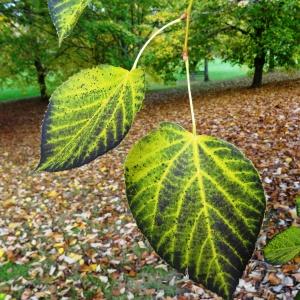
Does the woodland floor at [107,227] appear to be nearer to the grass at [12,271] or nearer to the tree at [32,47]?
the grass at [12,271]

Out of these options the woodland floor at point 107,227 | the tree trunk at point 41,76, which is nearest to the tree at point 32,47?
the tree trunk at point 41,76

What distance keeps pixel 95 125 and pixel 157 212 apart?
61mm

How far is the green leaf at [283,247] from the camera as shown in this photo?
55 centimetres

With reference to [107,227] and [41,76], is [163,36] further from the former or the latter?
[107,227]

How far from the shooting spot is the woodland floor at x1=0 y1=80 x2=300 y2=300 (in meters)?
3.46

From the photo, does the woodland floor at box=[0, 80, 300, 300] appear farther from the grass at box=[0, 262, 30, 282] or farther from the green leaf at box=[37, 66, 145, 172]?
the green leaf at box=[37, 66, 145, 172]

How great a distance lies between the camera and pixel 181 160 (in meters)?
0.23

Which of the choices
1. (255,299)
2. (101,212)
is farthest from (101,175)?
(255,299)

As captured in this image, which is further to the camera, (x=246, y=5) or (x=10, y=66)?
(x=10, y=66)

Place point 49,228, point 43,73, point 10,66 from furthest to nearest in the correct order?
point 43,73 → point 10,66 → point 49,228

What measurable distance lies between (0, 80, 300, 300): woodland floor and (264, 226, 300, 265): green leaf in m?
2.76

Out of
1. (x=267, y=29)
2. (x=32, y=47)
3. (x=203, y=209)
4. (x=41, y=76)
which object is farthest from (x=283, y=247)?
(x=41, y=76)

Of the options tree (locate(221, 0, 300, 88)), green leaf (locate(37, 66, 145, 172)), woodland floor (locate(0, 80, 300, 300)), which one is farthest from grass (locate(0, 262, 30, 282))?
tree (locate(221, 0, 300, 88))

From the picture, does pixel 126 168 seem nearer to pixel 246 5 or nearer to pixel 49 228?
pixel 49 228
